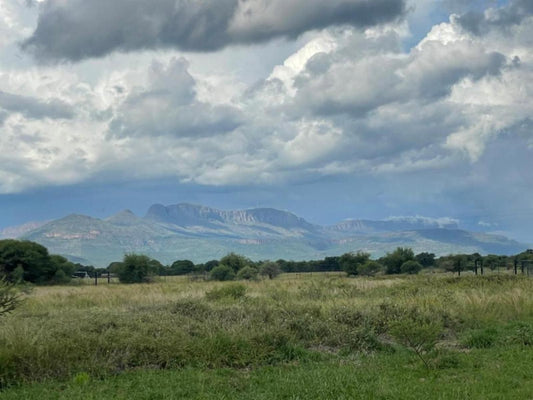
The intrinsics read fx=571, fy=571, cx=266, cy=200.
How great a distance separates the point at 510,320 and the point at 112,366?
43.6 ft

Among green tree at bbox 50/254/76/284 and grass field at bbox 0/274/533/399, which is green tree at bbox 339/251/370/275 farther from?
grass field at bbox 0/274/533/399

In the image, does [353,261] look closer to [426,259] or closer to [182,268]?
[426,259]

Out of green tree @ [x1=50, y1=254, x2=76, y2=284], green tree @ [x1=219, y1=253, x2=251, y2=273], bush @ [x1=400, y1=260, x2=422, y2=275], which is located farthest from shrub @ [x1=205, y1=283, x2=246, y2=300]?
bush @ [x1=400, y1=260, x2=422, y2=275]

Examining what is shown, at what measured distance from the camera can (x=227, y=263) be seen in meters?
71.6

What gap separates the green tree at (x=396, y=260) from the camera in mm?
73562

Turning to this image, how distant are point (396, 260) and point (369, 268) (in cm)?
585

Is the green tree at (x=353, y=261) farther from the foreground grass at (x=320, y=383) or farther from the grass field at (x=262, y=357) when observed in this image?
the foreground grass at (x=320, y=383)

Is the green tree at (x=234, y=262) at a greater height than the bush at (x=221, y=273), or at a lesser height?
greater

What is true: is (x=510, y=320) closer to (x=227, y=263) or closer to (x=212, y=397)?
(x=212, y=397)

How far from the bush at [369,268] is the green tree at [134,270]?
82.9ft

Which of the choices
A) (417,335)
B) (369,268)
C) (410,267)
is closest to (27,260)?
(369,268)

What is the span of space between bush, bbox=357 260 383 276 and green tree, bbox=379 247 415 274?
97.8 inches

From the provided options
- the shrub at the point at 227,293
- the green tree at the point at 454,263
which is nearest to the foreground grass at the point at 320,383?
the shrub at the point at 227,293

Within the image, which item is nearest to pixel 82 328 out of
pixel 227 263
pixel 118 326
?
pixel 118 326
